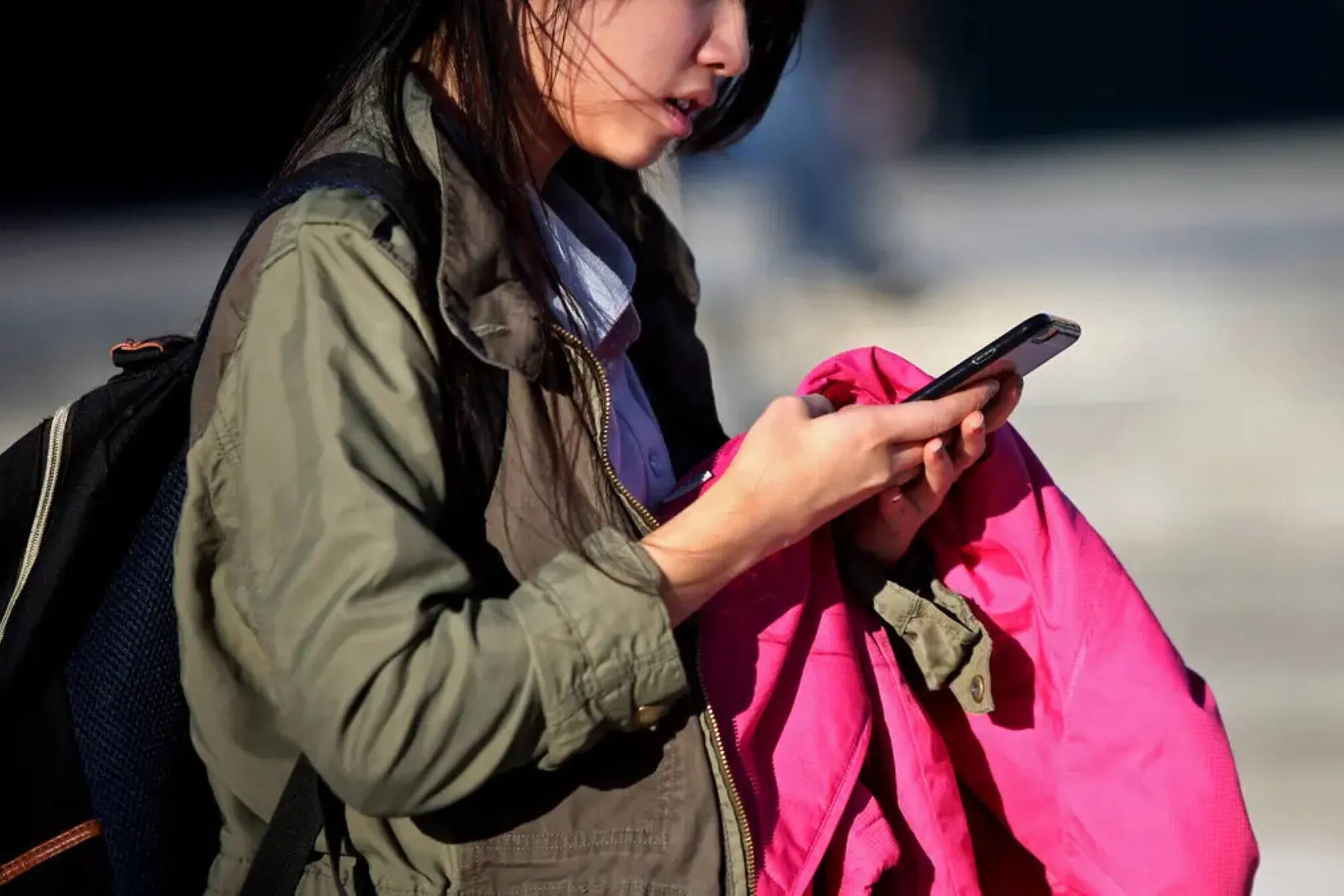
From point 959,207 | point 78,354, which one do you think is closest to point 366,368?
point 78,354

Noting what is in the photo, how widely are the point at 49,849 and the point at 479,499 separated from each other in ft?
1.46

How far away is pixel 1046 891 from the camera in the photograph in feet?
4.67

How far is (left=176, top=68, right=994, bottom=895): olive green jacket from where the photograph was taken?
3.36 ft

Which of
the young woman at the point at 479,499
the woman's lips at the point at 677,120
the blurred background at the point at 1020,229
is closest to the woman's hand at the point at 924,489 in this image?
the young woman at the point at 479,499

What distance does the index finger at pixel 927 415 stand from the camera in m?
1.20

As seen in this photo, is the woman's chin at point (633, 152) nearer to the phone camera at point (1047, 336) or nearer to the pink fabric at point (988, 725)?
the pink fabric at point (988, 725)

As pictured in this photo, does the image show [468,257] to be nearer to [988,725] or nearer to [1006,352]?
[1006,352]

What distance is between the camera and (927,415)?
47.8 inches

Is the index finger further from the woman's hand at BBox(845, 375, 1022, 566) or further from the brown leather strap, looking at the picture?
the brown leather strap

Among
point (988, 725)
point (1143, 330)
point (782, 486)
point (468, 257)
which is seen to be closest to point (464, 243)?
point (468, 257)

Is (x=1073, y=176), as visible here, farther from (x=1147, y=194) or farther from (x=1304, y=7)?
(x=1304, y=7)

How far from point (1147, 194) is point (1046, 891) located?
2658 millimetres

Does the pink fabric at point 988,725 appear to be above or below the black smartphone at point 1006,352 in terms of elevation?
below

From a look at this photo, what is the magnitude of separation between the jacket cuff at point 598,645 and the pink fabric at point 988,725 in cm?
13
